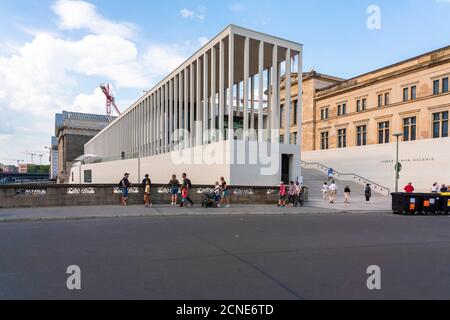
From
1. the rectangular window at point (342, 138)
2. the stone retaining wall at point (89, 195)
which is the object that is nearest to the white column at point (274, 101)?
the stone retaining wall at point (89, 195)

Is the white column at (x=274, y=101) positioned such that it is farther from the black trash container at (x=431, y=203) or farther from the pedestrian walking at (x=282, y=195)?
the black trash container at (x=431, y=203)

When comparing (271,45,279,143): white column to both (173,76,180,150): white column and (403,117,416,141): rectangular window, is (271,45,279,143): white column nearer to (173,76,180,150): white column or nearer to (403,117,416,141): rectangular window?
(173,76,180,150): white column

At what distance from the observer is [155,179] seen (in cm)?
3453

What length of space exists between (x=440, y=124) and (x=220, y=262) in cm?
3813

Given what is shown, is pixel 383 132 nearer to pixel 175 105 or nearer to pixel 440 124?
pixel 440 124

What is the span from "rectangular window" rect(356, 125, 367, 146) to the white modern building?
827 inches

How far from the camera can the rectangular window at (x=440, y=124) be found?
34.5 m

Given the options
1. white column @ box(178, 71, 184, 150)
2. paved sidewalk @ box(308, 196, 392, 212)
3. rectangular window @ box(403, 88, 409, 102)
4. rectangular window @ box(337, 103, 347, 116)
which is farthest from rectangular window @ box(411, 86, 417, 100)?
white column @ box(178, 71, 184, 150)

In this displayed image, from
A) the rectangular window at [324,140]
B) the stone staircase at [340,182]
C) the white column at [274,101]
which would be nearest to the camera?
the white column at [274,101]

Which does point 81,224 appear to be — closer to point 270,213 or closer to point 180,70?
point 270,213

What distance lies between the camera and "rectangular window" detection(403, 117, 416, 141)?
126ft

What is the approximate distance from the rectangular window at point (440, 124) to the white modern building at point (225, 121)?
1869 cm

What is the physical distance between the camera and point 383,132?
42375 mm

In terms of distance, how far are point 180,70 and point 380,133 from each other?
28849mm
